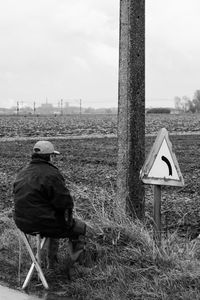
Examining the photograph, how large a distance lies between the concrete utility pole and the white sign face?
0.89 meters

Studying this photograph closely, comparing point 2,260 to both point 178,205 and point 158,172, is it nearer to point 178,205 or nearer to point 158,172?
point 158,172

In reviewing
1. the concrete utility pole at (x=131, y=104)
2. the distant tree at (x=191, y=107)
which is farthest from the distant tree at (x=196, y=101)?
the concrete utility pole at (x=131, y=104)

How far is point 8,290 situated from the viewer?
20.1 ft

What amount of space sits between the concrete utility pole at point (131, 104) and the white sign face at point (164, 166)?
2.92 feet

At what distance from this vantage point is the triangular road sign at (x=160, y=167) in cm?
627

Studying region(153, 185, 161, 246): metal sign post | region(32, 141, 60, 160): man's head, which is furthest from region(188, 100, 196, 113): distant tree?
region(32, 141, 60, 160): man's head

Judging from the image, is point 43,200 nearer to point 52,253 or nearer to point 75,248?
point 75,248

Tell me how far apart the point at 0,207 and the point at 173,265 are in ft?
16.8

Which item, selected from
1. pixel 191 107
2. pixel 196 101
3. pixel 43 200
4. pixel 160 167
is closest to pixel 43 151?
pixel 43 200

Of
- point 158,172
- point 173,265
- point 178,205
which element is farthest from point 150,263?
point 178,205

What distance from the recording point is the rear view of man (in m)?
6.03

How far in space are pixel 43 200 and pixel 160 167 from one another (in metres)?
1.34

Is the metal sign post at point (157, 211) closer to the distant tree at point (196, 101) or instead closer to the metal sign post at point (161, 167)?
the metal sign post at point (161, 167)

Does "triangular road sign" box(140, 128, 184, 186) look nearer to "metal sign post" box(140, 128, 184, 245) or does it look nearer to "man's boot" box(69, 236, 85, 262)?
"metal sign post" box(140, 128, 184, 245)
